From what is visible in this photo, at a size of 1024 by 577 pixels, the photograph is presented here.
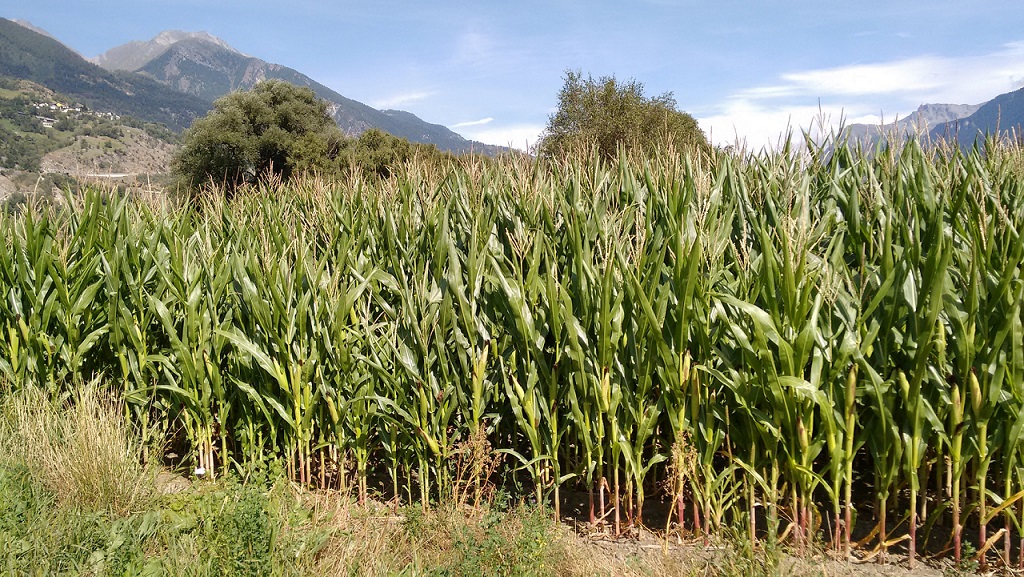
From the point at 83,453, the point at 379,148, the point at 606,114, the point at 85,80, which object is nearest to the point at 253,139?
the point at 379,148

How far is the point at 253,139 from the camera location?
26.4 metres

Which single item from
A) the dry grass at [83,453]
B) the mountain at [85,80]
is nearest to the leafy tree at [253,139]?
the dry grass at [83,453]

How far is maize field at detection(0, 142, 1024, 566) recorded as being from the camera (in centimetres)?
230

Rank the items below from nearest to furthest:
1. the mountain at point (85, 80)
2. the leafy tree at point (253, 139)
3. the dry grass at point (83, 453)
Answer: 1. the dry grass at point (83, 453)
2. the leafy tree at point (253, 139)
3. the mountain at point (85, 80)

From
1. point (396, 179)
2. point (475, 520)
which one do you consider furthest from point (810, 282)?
point (396, 179)

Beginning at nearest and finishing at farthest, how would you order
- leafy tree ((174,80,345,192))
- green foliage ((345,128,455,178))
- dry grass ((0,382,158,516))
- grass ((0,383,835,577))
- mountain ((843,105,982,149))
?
grass ((0,383,835,577)) → dry grass ((0,382,158,516)) → mountain ((843,105,982,149)) → green foliage ((345,128,455,178)) → leafy tree ((174,80,345,192))

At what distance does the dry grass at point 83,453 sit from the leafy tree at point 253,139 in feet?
74.4

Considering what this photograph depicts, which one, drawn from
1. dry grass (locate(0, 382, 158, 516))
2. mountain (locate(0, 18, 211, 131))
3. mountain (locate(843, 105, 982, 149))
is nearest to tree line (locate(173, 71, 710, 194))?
mountain (locate(843, 105, 982, 149))

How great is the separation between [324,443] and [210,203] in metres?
4.19

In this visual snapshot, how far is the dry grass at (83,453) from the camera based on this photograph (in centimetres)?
286

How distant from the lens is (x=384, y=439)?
2990 millimetres

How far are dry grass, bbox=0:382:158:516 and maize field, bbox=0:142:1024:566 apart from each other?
246 millimetres

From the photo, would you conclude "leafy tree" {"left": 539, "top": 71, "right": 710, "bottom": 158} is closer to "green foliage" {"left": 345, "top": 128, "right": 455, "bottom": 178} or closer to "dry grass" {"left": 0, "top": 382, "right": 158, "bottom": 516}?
"green foliage" {"left": 345, "top": 128, "right": 455, "bottom": 178}

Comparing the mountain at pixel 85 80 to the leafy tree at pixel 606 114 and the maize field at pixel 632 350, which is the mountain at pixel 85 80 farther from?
the maize field at pixel 632 350
